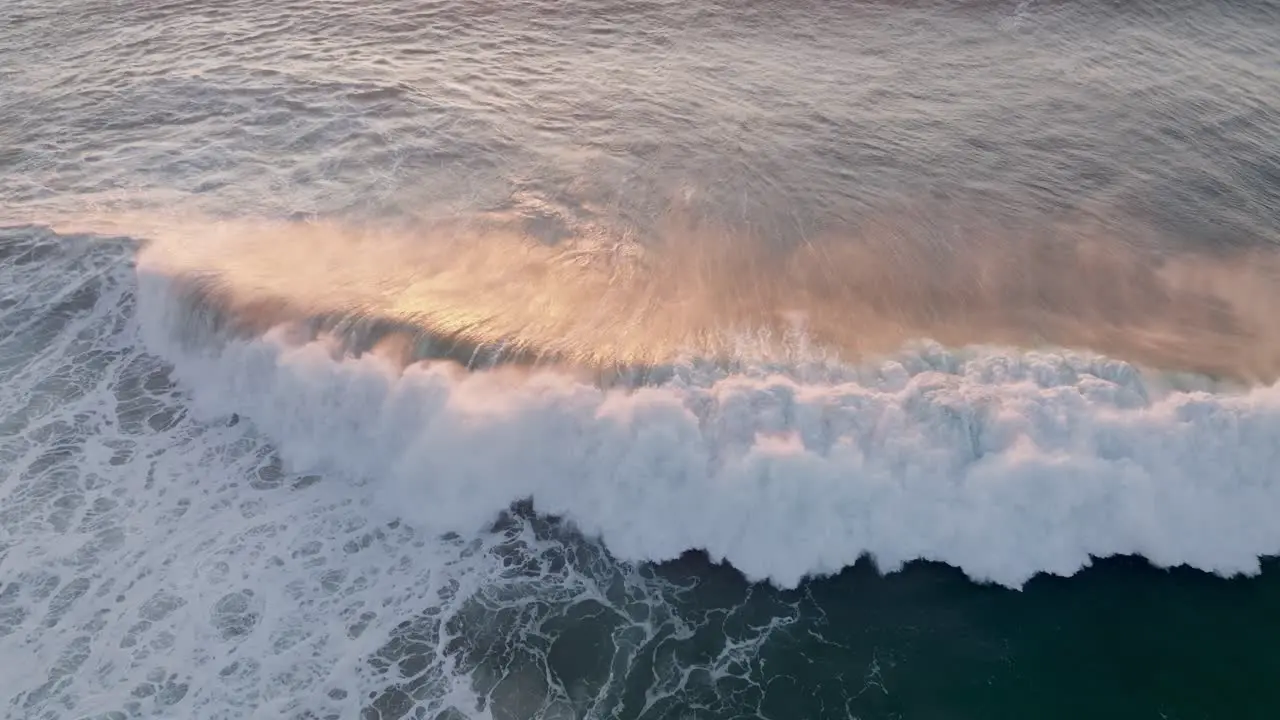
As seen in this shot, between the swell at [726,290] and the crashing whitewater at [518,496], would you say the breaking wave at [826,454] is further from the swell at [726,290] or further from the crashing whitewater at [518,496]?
the swell at [726,290]

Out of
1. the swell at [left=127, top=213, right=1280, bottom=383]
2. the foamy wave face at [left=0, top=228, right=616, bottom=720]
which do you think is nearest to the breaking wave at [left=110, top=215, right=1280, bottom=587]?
the swell at [left=127, top=213, right=1280, bottom=383]

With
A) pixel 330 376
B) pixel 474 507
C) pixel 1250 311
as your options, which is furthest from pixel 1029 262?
pixel 330 376

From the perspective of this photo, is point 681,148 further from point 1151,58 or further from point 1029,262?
point 1151,58

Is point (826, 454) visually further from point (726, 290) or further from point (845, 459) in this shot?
point (726, 290)

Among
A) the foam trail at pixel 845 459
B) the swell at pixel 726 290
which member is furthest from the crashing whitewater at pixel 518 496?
the swell at pixel 726 290

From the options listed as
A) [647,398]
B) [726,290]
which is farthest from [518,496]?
[726,290]

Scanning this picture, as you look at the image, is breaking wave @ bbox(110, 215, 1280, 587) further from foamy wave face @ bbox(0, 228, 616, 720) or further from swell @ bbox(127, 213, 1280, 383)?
foamy wave face @ bbox(0, 228, 616, 720)
